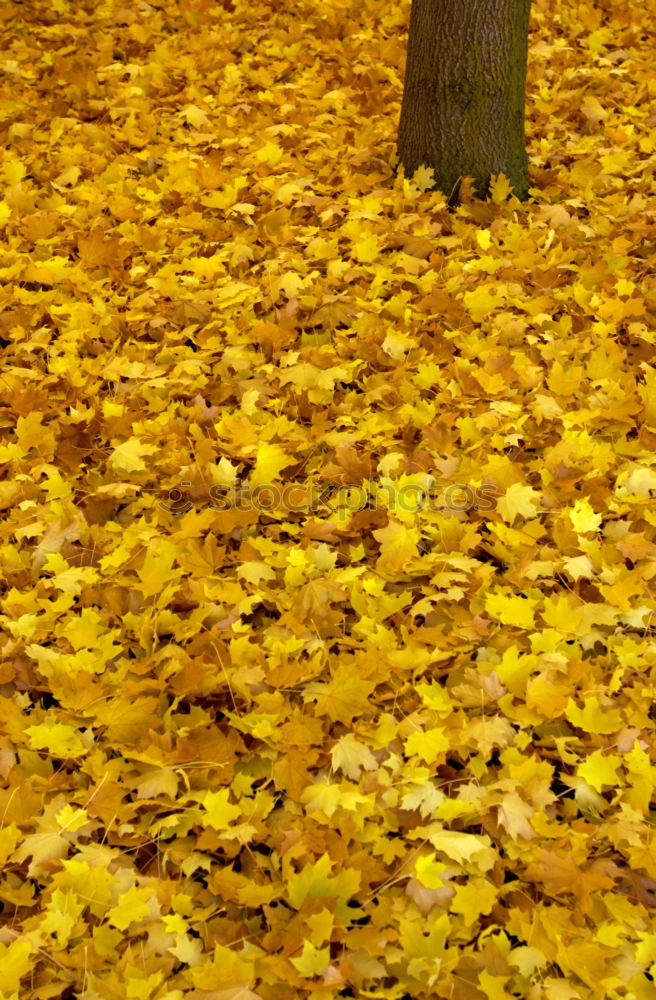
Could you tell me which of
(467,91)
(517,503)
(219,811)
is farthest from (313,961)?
(467,91)

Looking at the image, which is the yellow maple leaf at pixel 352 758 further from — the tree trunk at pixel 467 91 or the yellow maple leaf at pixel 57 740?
the tree trunk at pixel 467 91

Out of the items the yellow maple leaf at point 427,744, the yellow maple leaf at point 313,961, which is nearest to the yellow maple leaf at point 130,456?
the yellow maple leaf at point 427,744

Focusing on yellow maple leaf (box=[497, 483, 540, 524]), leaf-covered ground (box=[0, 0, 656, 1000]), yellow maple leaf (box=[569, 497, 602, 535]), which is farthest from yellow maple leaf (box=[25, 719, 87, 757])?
yellow maple leaf (box=[569, 497, 602, 535])

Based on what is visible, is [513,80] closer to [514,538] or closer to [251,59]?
[251,59]

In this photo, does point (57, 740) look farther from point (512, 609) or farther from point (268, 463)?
point (512, 609)

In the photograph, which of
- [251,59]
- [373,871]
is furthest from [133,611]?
[251,59]

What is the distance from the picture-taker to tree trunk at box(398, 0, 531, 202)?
3.84 m

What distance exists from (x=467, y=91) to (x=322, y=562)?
253cm

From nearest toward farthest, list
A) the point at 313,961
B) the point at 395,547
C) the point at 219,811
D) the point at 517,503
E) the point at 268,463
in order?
the point at 313,961, the point at 219,811, the point at 395,547, the point at 517,503, the point at 268,463

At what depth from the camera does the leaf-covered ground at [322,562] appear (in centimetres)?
183

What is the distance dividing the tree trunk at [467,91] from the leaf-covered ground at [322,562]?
0.21 m

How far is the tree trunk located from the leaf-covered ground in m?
0.21

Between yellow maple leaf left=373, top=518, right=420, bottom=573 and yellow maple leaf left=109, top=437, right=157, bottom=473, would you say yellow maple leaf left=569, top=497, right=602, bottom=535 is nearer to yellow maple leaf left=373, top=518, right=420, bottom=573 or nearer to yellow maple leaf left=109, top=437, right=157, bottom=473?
yellow maple leaf left=373, top=518, right=420, bottom=573

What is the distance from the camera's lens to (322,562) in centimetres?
256
